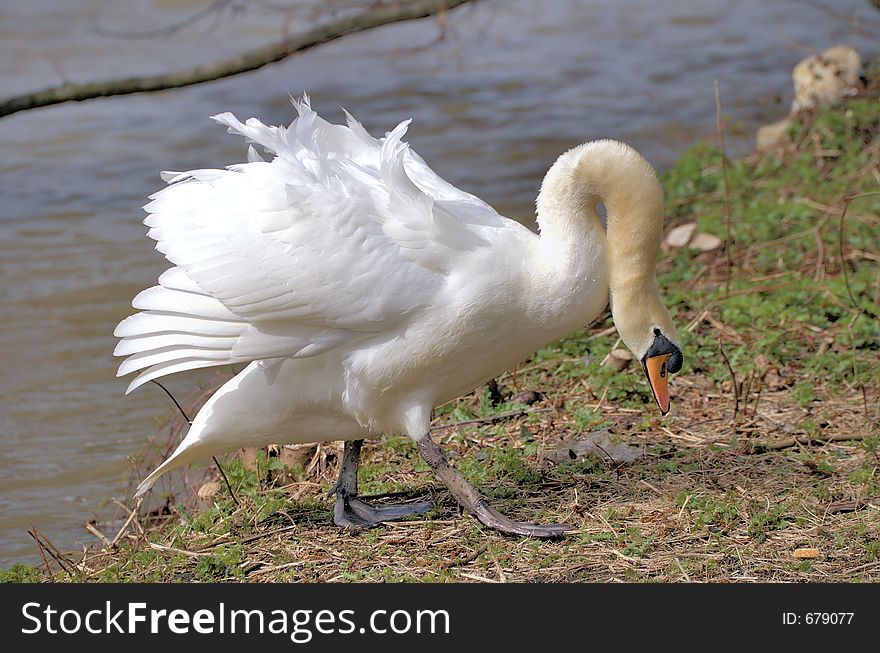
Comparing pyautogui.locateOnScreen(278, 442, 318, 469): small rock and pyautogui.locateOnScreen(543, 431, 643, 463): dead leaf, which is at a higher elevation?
pyautogui.locateOnScreen(278, 442, 318, 469): small rock

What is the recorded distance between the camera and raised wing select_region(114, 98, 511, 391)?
13.2ft

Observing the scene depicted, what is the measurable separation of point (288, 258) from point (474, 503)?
3.44 feet

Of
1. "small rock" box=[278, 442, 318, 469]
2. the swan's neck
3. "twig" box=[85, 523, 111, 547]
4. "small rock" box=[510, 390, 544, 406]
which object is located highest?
the swan's neck

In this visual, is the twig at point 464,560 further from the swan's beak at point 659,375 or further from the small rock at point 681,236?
the small rock at point 681,236

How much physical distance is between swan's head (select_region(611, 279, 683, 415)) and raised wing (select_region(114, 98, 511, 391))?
0.53m

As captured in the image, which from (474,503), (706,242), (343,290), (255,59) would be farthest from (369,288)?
(706,242)

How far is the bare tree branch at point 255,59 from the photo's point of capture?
669 centimetres

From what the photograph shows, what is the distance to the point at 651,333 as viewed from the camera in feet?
14.2

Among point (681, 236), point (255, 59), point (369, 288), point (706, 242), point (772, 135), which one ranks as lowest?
point (369, 288)

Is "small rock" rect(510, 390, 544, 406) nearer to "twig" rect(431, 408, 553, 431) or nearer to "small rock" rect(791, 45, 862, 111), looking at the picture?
"twig" rect(431, 408, 553, 431)

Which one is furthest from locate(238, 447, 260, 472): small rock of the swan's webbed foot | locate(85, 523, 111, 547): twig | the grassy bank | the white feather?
the white feather

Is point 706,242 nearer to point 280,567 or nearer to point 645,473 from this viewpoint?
point 645,473

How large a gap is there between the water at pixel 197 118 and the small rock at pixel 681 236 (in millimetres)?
1755

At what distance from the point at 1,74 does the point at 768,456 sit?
979 centimetres
